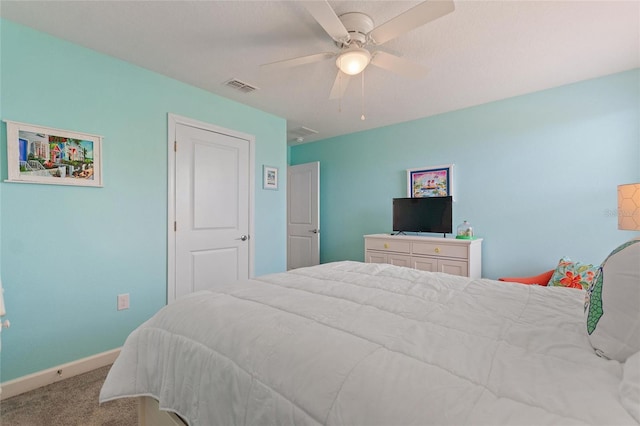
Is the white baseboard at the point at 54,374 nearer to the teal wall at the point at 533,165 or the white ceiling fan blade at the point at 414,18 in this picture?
the white ceiling fan blade at the point at 414,18

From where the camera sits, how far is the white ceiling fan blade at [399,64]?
1.89 meters

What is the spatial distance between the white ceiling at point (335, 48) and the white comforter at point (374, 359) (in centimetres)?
167

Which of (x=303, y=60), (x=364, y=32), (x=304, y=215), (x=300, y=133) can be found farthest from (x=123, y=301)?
(x=300, y=133)

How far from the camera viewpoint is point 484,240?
3303mm

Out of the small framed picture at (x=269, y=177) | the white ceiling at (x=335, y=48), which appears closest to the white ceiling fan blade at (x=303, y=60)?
the white ceiling at (x=335, y=48)

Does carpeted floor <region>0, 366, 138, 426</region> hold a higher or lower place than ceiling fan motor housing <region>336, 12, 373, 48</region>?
lower

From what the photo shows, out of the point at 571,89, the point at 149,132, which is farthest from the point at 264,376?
the point at 571,89

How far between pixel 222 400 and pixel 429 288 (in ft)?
3.45

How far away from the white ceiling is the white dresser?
1.56 meters

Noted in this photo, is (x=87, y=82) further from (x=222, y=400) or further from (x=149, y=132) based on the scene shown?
Answer: (x=222, y=400)

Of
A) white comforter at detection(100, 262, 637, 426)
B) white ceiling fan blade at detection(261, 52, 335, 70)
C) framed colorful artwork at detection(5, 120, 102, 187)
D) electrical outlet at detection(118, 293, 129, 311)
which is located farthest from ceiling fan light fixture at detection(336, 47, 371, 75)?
electrical outlet at detection(118, 293, 129, 311)

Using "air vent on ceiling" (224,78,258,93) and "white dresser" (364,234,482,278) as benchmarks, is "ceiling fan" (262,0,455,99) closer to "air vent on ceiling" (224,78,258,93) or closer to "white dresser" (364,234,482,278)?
"air vent on ceiling" (224,78,258,93)

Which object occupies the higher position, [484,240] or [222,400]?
[484,240]

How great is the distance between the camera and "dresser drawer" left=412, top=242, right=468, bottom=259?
3.01 m
